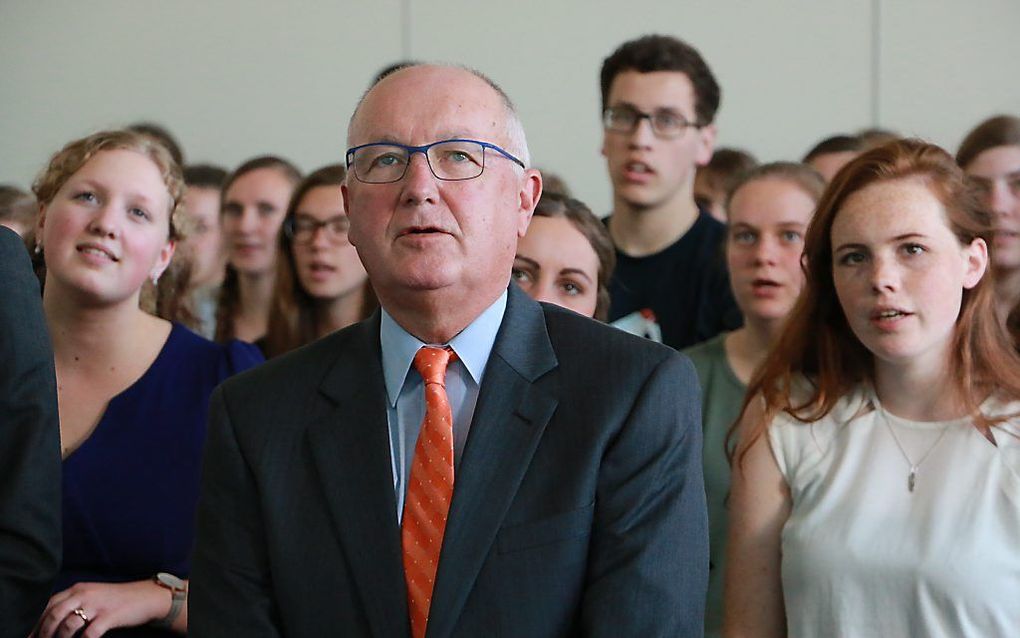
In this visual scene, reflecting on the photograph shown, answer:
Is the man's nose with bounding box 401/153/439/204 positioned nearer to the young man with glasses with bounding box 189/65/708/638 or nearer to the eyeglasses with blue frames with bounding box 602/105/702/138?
the young man with glasses with bounding box 189/65/708/638

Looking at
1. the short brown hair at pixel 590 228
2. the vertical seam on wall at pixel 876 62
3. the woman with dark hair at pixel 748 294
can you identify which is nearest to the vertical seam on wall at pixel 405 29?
the vertical seam on wall at pixel 876 62

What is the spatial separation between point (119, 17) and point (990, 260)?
159 inches

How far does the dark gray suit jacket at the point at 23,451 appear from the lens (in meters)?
1.80

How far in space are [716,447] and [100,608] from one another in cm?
111

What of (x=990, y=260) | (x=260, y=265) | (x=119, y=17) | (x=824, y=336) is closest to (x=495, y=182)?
(x=824, y=336)

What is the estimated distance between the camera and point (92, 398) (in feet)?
7.92

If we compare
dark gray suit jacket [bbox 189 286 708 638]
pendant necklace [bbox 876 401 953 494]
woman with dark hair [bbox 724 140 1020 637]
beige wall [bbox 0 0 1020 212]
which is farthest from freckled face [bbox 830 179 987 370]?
beige wall [bbox 0 0 1020 212]

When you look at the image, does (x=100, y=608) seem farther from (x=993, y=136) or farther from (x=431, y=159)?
(x=993, y=136)

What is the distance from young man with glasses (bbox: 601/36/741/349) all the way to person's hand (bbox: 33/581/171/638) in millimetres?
1229

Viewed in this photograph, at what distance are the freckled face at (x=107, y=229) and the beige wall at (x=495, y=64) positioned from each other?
279 cm

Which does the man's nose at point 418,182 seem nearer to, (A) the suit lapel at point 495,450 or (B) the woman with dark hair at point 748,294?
(A) the suit lapel at point 495,450

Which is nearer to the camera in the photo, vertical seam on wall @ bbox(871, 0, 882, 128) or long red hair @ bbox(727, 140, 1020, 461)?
long red hair @ bbox(727, 140, 1020, 461)

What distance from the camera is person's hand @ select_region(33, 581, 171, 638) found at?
84.4 inches

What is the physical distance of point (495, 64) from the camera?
5.29 meters
